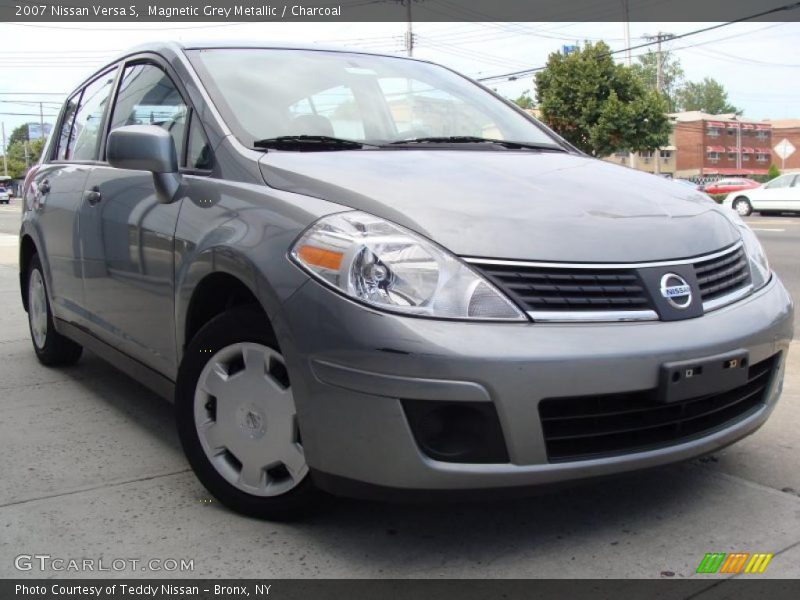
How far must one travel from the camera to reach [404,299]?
2275mm

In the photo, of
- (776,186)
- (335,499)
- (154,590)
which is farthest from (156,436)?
(776,186)

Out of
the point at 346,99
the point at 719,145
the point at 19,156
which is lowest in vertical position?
the point at 346,99

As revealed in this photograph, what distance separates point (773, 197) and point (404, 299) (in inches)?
959

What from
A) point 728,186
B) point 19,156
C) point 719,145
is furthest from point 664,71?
point 19,156

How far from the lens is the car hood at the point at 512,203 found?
239 cm

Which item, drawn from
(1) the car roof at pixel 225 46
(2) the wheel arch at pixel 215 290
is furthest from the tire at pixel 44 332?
(2) the wheel arch at pixel 215 290

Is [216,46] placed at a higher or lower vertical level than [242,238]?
higher

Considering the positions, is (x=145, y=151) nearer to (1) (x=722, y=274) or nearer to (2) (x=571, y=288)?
(2) (x=571, y=288)

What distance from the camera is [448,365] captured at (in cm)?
217

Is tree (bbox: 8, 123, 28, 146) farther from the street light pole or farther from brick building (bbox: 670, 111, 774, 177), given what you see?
the street light pole

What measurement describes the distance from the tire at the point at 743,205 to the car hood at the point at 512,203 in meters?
23.8

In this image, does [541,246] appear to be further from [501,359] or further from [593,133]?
[593,133]

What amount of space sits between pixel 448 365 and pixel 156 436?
1965 millimetres

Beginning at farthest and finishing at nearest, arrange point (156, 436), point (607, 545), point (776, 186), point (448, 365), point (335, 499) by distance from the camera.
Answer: point (776, 186), point (156, 436), point (335, 499), point (607, 545), point (448, 365)
